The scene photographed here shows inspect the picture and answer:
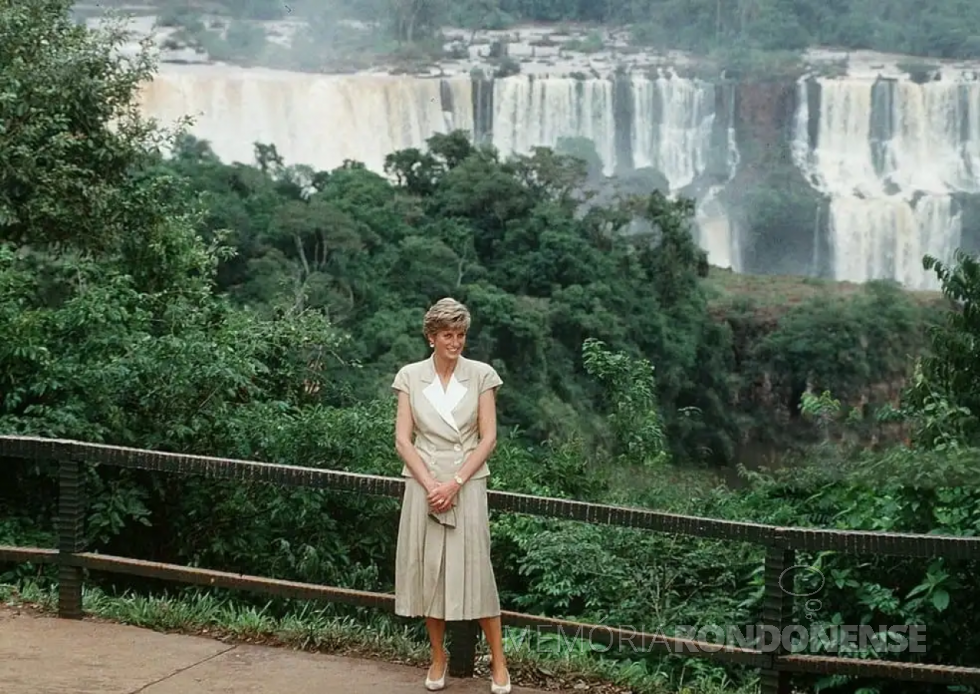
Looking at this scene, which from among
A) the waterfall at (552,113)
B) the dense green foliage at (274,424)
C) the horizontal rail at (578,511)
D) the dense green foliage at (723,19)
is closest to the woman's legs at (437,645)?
the horizontal rail at (578,511)

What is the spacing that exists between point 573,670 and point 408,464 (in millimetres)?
1003

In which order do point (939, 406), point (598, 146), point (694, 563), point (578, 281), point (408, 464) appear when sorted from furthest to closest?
1. point (598, 146)
2. point (578, 281)
3. point (939, 406)
4. point (694, 563)
5. point (408, 464)

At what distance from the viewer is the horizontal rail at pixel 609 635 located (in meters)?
4.46

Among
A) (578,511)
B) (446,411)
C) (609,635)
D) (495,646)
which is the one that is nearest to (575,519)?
(578,511)

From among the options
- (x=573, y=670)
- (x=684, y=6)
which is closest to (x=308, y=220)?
(x=684, y=6)

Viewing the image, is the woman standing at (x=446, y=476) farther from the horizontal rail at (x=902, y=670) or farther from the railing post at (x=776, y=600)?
the horizontal rail at (x=902, y=670)

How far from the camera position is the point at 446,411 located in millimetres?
4508

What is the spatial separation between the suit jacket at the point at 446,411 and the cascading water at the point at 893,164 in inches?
1056

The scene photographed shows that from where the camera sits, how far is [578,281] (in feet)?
86.2

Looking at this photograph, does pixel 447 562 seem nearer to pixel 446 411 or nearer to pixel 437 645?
pixel 437 645

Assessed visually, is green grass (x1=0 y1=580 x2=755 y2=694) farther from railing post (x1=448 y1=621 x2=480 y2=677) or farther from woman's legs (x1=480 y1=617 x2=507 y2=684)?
woman's legs (x1=480 y1=617 x2=507 y2=684)

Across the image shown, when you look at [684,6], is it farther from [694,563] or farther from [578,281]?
[694,563]

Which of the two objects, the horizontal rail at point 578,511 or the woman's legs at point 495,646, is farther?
the woman's legs at point 495,646

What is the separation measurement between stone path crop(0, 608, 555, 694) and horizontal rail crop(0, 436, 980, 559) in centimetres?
59
